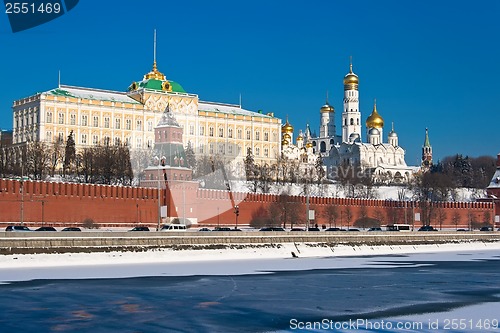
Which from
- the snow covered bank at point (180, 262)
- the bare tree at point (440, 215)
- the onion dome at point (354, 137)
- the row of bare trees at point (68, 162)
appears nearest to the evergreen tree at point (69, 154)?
the row of bare trees at point (68, 162)

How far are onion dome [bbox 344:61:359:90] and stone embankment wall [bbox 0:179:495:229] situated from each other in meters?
67.4

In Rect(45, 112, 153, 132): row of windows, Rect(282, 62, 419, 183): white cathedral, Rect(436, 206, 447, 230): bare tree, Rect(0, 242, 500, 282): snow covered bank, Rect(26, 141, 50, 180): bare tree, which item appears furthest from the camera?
Rect(282, 62, 419, 183): white cathedral

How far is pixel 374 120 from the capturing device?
470 feet

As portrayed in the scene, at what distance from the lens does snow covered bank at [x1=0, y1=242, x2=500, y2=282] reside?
30188mm

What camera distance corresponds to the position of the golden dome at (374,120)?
143250 millimetres

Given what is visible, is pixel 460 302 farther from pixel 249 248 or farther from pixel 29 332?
pixel 249 248

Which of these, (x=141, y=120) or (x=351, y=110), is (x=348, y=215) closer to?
(x=141, y=120)

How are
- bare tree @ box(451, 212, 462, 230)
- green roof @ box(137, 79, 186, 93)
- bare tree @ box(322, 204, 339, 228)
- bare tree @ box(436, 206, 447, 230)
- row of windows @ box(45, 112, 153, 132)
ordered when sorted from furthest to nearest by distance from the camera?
green roof @ box(137, 79, 186, 93) < row of windows @ box(45, 112, 153, 132) < bare tree @ box(451, 212, 462, 230) < bare tree @ box(436, 206, 447, 230) < bare tree @ box(322, 204, 339, 228)

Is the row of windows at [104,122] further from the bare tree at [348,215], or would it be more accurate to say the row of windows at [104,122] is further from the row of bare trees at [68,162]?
the bare tree at [348,215]

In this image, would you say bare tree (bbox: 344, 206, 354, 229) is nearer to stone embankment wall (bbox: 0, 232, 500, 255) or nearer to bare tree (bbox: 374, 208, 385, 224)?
bare tree (bbox: 374, 208, 385, 224)

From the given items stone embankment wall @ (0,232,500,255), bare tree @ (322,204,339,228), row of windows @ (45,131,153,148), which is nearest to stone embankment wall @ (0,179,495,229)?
bare tree @ (322,204,339,228)

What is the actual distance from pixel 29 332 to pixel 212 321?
3.80 m

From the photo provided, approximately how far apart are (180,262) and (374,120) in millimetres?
109620

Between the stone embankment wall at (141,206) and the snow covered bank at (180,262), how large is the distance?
15.5m
